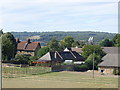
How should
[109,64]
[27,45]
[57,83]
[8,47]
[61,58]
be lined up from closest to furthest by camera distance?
[57,83] → [109,64] → [8,47] → [61,58] → [27,45]

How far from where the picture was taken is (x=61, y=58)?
224 feet

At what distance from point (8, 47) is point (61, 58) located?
11.6 meters

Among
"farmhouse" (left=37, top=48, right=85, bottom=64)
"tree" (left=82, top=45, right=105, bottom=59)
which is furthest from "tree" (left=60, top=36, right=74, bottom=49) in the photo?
"tree" (left=82, top=45, right=105, bottom=59)

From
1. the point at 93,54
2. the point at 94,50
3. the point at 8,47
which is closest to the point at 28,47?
the point at 8,47

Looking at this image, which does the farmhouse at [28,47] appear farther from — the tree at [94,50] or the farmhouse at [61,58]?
the tree at [94,50]

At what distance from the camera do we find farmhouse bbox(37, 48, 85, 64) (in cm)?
6631

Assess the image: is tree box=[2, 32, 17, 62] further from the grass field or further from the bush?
the grass field

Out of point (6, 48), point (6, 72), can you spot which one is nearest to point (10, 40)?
point (6, 48)

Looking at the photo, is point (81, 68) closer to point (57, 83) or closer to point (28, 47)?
point (57, 83)

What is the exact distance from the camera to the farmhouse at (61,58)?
218 feet

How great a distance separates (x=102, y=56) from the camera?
65438 millimetres

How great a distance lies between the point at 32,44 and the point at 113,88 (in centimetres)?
6695

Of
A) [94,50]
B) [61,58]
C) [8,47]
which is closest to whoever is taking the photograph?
[94,50]

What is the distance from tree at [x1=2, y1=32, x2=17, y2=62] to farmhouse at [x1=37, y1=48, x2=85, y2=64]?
683 cm
